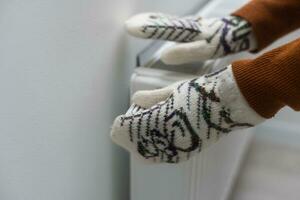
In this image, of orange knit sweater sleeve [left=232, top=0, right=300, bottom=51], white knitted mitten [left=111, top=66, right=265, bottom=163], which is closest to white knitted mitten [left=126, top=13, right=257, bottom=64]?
orange knit sweater sleeve [left=232, top=0, right=300, bottom=51]

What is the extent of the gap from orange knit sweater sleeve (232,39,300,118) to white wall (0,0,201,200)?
233 millimetres

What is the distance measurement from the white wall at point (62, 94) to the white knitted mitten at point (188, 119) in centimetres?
10

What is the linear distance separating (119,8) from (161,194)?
0.34 metres

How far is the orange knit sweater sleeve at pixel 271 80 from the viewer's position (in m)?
0.47

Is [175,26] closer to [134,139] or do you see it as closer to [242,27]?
[242,27]

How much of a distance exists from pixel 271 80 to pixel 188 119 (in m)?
0.10

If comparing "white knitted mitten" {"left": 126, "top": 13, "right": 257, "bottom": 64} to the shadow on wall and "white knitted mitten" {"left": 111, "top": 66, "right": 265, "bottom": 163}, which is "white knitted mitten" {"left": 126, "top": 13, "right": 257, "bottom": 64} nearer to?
the shadow on wall

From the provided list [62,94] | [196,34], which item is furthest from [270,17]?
[62,94]

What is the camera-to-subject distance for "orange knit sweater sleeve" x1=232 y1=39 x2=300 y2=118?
1.54 ft

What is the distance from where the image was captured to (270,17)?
0.68 meters

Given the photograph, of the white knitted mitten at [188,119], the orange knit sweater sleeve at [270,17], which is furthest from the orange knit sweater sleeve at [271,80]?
the orange knit sweater sleeve at [270,17]

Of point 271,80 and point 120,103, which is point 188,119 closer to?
point 271,80

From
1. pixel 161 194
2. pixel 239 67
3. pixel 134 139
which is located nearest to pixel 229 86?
pixel 239 67

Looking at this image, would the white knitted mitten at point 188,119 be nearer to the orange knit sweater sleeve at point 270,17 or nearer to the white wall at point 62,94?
the white wall at point 62,94
